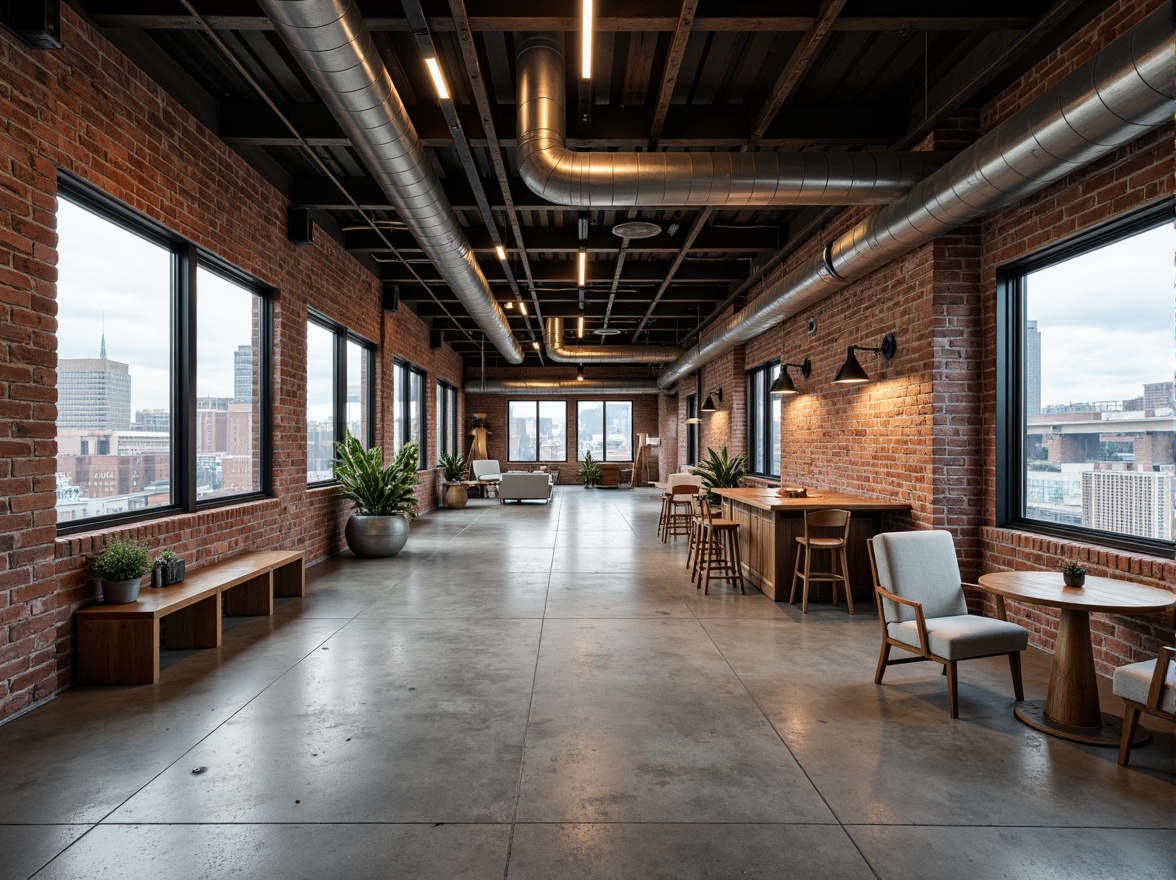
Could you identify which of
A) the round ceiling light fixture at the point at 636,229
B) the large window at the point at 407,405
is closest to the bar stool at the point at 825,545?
the round ceiling light fixture at the point at 636,229

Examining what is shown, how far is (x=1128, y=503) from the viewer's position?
3.89 meters

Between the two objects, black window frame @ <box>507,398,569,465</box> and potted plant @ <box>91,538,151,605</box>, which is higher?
black window frame @ <box>507,398,569,465</box>

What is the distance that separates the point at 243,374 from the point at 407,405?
5.77 meters

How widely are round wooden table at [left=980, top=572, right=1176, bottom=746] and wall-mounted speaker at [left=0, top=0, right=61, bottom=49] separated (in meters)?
5.40

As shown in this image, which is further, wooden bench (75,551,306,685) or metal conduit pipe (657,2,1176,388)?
wooden bench (75,551,306,685)

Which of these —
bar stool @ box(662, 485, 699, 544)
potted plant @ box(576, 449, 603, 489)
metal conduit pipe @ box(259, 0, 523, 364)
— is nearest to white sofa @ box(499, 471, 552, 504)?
bar stool @ box(662, 485, 699, 544)

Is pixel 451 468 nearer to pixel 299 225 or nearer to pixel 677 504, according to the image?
pixel 677 504

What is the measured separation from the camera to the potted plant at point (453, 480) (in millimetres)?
13938

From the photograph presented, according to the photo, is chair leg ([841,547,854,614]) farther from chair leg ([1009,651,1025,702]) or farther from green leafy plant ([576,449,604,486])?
green leafy plant ([576,449,604,486])

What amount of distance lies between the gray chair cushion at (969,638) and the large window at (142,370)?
4.81 meters

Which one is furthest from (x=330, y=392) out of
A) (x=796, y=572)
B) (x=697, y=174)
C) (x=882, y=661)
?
(x=882, y=661)

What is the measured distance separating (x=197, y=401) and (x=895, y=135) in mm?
5877

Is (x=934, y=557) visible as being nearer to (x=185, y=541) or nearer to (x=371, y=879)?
(x=371, y=879)

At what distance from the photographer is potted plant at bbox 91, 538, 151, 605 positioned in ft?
12.2
